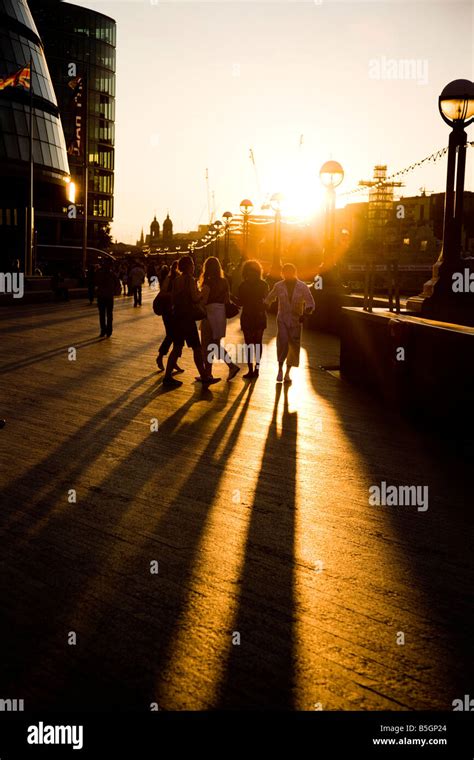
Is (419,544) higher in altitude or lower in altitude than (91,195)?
lower

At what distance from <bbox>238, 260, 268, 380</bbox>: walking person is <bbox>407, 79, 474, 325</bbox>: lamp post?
2655 millimetres

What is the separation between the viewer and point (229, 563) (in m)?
4.74

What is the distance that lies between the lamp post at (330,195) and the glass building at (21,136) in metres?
34.7

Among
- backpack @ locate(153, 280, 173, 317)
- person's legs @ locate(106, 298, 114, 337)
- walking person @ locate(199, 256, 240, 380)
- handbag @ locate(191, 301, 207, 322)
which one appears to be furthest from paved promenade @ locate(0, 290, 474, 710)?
person's legs @ locate(106, 298, 114, 337)

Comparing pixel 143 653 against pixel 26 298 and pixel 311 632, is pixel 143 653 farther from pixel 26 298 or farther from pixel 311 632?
pixel 26 298

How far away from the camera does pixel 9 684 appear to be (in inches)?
130

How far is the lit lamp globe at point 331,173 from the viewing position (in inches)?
849

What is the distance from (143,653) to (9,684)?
57 cm

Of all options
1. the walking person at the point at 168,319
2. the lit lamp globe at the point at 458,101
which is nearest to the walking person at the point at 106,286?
the walking person at the point at 168,319

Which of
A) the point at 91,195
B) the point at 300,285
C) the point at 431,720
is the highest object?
the point at 91,195

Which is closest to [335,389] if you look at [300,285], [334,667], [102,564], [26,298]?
[300,285]

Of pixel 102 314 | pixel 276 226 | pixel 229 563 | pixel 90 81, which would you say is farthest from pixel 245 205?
pixel 90 81

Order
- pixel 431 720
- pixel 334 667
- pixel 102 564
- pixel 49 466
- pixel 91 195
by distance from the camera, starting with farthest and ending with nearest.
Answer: pixel 91 195, pixel 49 466, pixel 102 564, pixel 334 667, pixel 431 720

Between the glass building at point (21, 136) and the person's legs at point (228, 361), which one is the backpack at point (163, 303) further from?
the glass building at point (21, 136)
